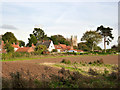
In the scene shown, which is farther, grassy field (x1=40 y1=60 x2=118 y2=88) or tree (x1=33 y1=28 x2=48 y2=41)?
tree (x1=33 y1=28 x2=48 y2=41)

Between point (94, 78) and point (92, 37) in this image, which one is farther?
point (92, 37)

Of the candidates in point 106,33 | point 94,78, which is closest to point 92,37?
point 106,33

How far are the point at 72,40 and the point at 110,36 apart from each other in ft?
135

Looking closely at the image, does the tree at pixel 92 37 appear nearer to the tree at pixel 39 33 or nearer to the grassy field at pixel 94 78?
the tree at pixel 39 33

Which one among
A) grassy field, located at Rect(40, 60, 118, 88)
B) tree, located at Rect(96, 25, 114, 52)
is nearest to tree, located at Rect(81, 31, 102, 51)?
tree, located at Rect(96, 25, 114, 52)

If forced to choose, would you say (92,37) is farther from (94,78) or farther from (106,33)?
(94,78)

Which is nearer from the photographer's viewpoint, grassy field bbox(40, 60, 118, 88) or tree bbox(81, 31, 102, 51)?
grassy field bbox(40, 60, 118, 88)

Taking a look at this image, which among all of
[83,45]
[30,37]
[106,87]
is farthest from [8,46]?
[83,45]

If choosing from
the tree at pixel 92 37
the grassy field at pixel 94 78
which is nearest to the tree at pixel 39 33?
the tree at pixel 92 37

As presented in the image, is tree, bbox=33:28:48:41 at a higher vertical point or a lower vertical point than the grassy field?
higher

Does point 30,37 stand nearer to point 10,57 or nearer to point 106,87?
point 10,57

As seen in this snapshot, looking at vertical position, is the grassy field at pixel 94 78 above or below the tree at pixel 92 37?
below

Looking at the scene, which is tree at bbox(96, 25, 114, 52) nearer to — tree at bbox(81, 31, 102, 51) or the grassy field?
tree at bbox(81, 31, 102, 51)

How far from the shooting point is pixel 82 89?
18.5 feet
